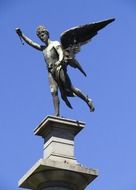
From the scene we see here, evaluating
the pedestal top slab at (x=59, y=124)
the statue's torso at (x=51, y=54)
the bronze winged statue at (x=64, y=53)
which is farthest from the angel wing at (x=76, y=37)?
the pedestal top slab at (x=59, y=124)

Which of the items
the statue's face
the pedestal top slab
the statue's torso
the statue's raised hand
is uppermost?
the statue's raised hand

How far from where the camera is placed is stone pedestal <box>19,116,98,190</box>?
2022cm

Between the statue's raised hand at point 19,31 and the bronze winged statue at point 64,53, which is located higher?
the statue's raised hand at point 19,31

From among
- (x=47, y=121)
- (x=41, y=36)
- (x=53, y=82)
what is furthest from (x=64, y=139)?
(x=41, y=36)

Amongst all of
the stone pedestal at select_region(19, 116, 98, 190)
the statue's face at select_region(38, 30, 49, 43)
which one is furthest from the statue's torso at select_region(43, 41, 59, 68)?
the stone pedestal at select_region(19, 116, 98, 190)

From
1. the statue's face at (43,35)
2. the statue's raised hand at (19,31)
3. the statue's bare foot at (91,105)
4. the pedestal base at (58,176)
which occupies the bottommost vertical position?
the pedestal base at (58,176)

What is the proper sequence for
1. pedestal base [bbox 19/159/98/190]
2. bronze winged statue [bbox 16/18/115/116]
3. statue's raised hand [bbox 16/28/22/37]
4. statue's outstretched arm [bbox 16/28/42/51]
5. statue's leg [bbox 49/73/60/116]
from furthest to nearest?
statue's raised hand [bbox 16/28/22/37]
statue's outstretched arm [bbox 16/28/42/51]
bronze winged statue [bbox 16/18/115/116]
statue's leg [bbox 49/73/60/116]
pedestal base [bbox 19/159/98/190]

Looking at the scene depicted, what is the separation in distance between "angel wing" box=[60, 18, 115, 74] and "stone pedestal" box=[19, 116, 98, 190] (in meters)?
2.62

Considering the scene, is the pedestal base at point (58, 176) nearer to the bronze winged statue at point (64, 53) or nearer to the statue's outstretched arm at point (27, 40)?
the bronze winged statue at point (64, 53)

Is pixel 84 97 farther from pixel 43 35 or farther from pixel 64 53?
pixel 43 35

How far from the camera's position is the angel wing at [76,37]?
22.9 m

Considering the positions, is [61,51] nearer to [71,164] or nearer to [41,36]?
[41,36]

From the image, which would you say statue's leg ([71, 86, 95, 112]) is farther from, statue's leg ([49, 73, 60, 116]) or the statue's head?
the statue's head

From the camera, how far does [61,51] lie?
22609 mm
